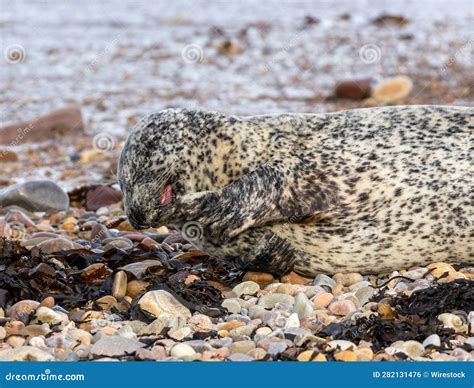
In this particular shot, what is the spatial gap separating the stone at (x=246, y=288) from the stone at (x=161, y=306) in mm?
448

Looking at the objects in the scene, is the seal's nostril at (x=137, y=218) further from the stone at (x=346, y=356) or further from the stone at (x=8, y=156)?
the stone at (x=8, y=156)

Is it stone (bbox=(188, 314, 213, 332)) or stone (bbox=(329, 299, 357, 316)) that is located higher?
stone (bbox=(329, 299, 357, 316))

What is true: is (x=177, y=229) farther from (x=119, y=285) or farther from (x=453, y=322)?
(x=453, y=322)

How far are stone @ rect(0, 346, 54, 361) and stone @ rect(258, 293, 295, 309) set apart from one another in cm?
124

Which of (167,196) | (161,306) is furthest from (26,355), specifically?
(167,196)

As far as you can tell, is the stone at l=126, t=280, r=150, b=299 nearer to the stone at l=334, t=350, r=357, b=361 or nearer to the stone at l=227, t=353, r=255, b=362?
the stone at l=227, t=353, r=255, b=362

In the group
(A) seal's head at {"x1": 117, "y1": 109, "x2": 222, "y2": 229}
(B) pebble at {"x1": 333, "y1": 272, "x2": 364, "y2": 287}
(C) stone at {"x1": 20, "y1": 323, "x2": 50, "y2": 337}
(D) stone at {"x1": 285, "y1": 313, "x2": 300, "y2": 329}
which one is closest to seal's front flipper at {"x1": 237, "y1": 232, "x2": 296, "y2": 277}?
(B) pebble at {"x1": 333, "y1": 272, "x2": 364, "y2": 287}

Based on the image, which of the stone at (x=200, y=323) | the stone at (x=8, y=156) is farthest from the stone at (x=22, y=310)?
the stone at (x=8, y=156)

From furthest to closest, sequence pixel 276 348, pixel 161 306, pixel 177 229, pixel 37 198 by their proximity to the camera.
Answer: pixel 37 198 → pixel 177 229 → pixel 161 306 → pixel 276 348

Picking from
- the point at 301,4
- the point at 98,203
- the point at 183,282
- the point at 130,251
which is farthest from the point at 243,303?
the point at 301,4

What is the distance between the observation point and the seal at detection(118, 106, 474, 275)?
5.50 meters

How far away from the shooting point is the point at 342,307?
505 cm

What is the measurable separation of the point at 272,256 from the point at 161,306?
0.83 metres

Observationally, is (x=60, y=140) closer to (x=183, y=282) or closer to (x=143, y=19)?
(x=183, y=282)
